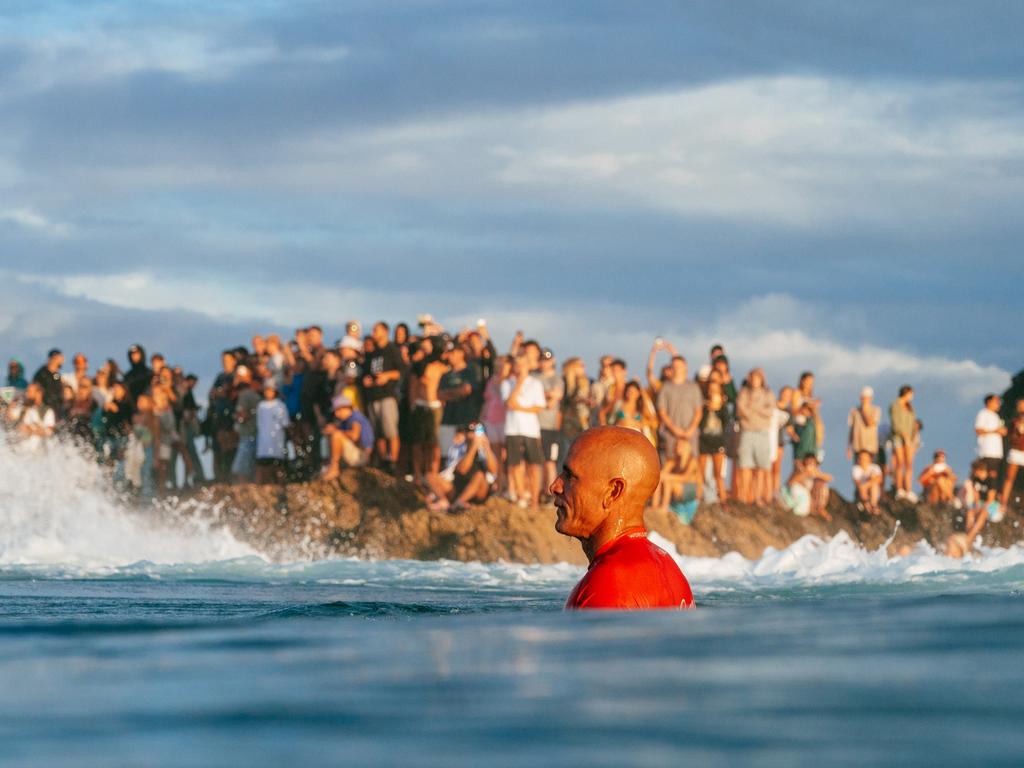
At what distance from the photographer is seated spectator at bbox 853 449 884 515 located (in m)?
26.5

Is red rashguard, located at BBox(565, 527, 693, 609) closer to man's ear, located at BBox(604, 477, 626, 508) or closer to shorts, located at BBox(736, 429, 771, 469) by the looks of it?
man's ear, located at BBox(604, 477, 626, 508)

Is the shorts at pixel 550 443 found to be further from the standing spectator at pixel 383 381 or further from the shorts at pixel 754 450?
the shorts at pixel 754 450

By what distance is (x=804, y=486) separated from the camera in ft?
85.9

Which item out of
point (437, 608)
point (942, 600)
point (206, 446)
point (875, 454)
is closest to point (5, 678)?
point (942, 600)

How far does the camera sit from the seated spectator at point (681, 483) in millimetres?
22277

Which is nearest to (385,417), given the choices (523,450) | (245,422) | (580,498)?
(523,450)

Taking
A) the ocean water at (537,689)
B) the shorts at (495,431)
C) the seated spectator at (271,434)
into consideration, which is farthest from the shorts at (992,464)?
the ocean water at (537,689)

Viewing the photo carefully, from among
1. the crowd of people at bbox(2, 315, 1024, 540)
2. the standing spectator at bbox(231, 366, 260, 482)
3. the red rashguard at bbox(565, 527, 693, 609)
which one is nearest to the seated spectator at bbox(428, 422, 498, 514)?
the crowd of people at bbox(2, 315, 1024, 540)

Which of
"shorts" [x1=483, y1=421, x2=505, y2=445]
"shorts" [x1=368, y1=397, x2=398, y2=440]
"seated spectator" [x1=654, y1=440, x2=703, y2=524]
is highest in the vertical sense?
"shorts" [x1=368, y1=397, x2=398, y2=440]

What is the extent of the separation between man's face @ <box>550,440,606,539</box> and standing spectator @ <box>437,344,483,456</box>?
15063 millimetres

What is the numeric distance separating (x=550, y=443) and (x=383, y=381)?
224cm

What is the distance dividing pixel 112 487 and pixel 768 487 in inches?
374

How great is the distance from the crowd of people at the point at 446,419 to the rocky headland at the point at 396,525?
263mm

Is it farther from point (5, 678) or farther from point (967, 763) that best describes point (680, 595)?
point (967, 763)
